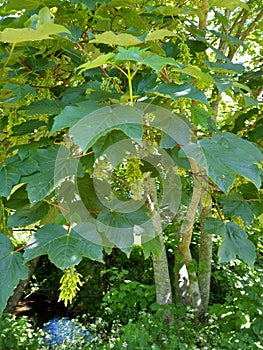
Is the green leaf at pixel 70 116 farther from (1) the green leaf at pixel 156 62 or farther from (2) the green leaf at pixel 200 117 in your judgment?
(2) the green leaf at pixel 200 117

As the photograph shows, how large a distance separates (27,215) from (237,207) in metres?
0.74

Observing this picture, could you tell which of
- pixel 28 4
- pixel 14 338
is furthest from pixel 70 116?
pixel 14 338

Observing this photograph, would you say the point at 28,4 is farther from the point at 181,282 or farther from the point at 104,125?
the point at 181,282

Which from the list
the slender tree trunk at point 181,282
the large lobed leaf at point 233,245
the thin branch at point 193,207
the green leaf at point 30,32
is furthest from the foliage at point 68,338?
the green leaf at point 30,32

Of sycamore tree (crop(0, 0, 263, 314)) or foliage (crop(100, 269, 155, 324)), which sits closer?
sycamore tree (crop(0, 0, 263, 314))

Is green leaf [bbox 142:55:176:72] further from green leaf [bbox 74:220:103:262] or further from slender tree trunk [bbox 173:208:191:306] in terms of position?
slender tree trunk [bbox 173:208:191:306]

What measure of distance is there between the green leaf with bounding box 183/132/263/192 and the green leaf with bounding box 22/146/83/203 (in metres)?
0.32

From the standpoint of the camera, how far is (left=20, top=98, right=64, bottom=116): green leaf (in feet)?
3.64

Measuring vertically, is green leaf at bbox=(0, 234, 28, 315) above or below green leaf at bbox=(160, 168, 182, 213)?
above

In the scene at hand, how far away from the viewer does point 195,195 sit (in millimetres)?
1961

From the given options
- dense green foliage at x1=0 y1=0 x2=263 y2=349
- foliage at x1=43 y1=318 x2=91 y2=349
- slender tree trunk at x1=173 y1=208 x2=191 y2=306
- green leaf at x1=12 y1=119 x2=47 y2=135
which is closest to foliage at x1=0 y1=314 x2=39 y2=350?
foliage at x1=43 y1=318 x2=91 y2=349

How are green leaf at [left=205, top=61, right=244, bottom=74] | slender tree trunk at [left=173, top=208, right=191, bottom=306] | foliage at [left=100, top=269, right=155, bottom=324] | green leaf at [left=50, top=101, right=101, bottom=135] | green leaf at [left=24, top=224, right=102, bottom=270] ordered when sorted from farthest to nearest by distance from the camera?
1. foliage at [left=100, top=269, right=155, bottom=324]
2. slender tree trunk at [left=173, top=208, right=191, bottom=306]
3. green leaf at [left=205, top=61, right=244, bottom=74]
4. green leaf at [left=24, top=224, right=102, bottom=270]
5. green leaf at [left=50, top=101, right=101, bottom=135]

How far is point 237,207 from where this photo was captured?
1406mm

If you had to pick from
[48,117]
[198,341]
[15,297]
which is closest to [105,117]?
[48,117]
